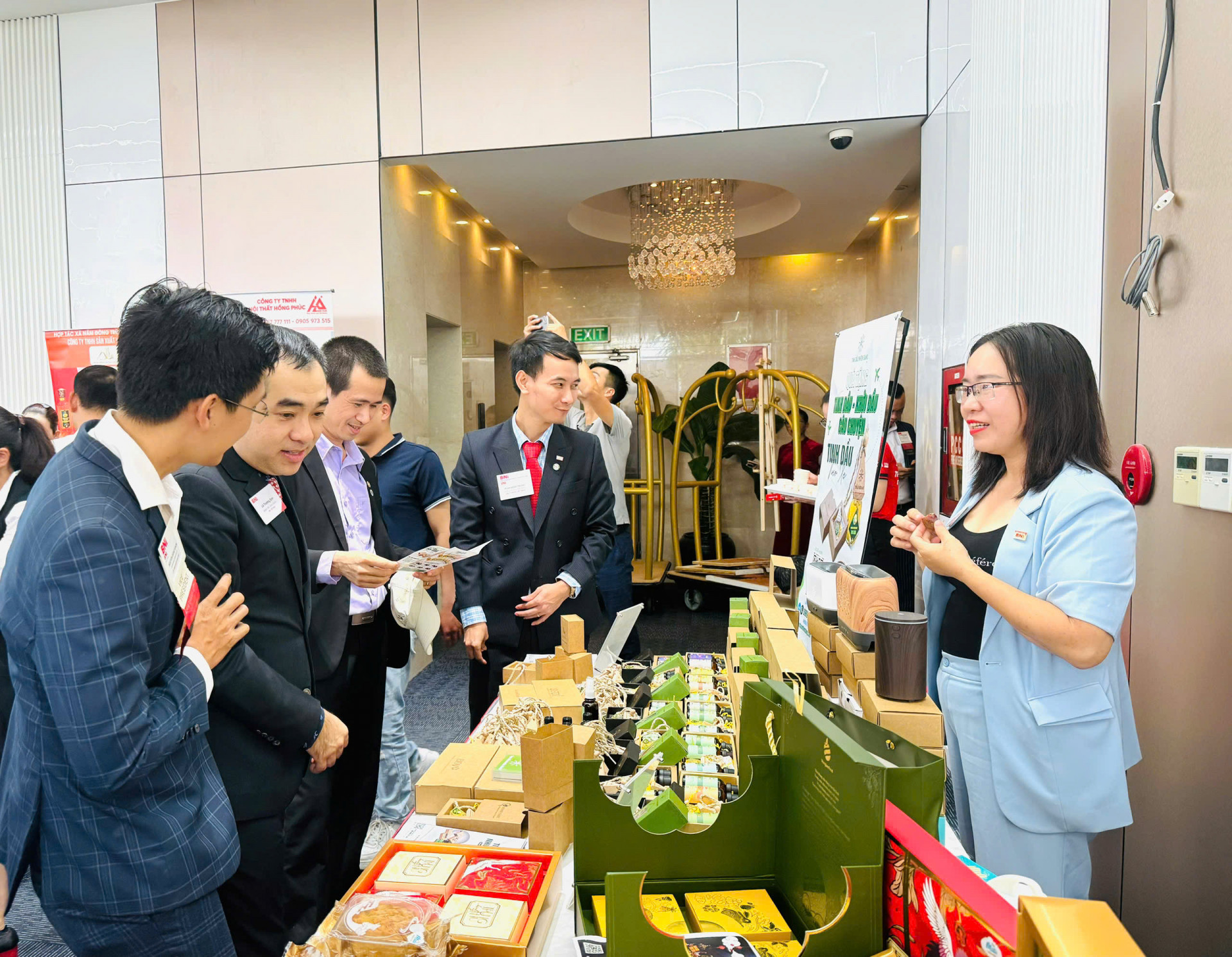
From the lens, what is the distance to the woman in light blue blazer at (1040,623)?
134 centimetres

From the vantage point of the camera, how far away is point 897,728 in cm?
110

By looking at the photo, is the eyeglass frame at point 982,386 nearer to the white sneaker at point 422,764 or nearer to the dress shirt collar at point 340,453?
the dress shirt collar at point 340,453

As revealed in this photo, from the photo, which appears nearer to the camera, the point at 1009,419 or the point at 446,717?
the point at 1009,419

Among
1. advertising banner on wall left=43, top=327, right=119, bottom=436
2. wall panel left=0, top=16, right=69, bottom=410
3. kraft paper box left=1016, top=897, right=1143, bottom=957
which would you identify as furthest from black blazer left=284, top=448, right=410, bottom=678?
wall panel left=0, top=16, right=69, bottom=410

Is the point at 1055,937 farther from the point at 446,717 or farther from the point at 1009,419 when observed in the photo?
the point at 446,717

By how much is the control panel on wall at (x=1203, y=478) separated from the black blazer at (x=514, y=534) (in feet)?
5.29

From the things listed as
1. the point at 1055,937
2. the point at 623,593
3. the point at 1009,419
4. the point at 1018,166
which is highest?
the point at 1018,166

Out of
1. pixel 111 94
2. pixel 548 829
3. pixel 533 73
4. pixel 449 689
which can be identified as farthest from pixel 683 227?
pixel 548 829

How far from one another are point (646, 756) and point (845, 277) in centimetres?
638

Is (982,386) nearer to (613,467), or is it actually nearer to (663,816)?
(663,816)

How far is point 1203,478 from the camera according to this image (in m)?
1.59

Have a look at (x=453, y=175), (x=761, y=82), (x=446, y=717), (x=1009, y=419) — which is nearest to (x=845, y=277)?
(x=761, y=82)

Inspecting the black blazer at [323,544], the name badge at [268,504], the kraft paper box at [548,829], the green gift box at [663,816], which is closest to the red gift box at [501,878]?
the kraft paper box at [548,829]

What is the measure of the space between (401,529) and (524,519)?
75cm
